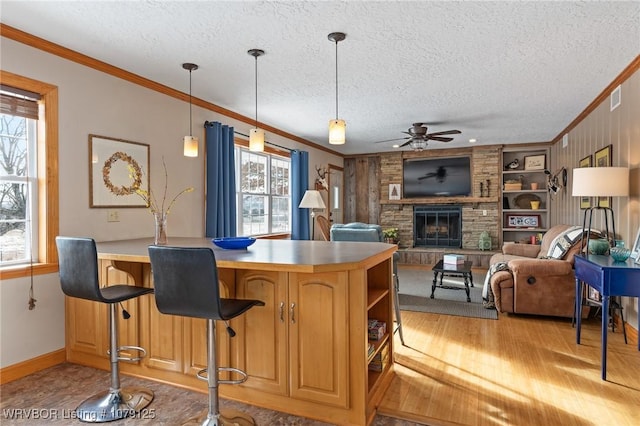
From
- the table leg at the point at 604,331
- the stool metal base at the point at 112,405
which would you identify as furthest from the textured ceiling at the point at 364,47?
the stool metal base at the point at 112,405

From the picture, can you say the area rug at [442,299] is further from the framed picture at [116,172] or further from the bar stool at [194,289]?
the framed picture at [116,172]

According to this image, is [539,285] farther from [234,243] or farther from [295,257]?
[234,243]

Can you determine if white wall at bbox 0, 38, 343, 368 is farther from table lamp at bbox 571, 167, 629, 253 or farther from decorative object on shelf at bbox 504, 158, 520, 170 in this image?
decorative object on shelf at bbox 504, 158, 520, 170

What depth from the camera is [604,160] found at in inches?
165

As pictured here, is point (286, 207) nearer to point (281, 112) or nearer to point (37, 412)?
point (281, 112)

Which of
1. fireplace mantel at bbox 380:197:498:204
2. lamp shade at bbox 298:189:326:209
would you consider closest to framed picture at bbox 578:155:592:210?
fireplace mantel at bbox 380:197:498:204

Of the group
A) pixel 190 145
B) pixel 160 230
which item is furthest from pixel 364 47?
pixel 160 230

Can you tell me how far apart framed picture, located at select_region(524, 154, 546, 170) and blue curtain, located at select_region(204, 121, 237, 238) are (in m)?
6.04

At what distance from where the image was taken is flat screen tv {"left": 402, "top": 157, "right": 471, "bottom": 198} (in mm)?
8055

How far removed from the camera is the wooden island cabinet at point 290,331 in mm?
2084

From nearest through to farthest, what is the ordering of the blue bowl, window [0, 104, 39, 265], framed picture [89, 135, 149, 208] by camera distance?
the blue bowl
window [0, 104, 39, 265]
framed picture [89, 135, 149, 208]

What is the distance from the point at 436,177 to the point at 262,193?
13.4ft

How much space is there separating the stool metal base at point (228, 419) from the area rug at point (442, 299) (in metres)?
2.72

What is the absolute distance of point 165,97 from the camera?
3939 millimetres
